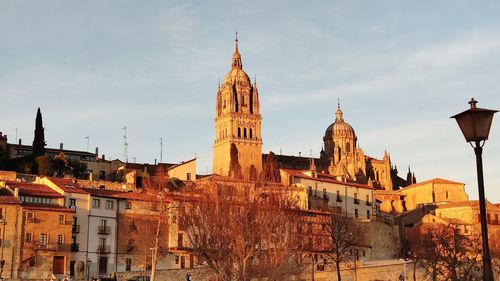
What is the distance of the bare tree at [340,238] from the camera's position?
213ft

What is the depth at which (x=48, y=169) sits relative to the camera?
86688 mm

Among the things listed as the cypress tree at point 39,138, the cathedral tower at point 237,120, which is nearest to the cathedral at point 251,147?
the cathedral tower at point 237,120

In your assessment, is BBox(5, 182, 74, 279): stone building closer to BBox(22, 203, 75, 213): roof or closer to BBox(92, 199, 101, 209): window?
BBox(22, 203, 75, 213): roof

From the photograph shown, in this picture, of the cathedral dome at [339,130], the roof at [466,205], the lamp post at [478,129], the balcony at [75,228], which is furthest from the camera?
the cathedral dome at [339,130]

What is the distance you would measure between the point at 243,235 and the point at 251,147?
321 feet

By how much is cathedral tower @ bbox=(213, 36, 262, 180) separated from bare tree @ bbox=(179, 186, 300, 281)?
85.9m

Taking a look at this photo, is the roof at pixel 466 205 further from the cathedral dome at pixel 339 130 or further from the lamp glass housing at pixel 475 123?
the lamp glass housing at pixel 475 123

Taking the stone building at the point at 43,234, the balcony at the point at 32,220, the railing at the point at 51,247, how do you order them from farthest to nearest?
the balcony at the point at 32,220, the railing at the point at 51,247, the stone building at the point at 43,234

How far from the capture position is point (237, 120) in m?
147

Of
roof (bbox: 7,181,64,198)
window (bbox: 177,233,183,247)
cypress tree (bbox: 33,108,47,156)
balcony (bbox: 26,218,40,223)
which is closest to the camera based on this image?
balcony (bbox: 26,218,40,223)

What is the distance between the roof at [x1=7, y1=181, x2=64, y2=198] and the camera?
64.1 meters

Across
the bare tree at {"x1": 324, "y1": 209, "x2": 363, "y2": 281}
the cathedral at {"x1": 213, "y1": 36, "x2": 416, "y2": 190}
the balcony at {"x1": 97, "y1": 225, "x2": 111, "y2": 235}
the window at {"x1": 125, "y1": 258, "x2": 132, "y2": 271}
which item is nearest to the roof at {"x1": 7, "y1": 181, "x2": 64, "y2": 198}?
the balcony at {"x1": 97, "y1": 225, "x2": 111, "y2": 235}

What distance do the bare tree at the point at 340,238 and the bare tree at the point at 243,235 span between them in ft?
34.1

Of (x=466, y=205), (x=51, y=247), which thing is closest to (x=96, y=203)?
(x=51, y=247)
